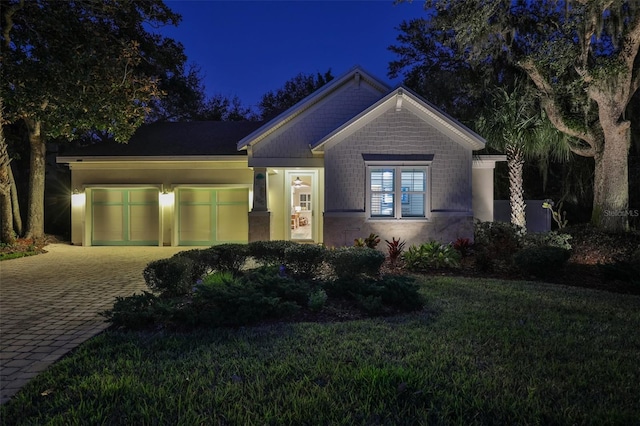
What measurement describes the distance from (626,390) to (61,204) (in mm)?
22270

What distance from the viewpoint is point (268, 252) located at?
8.00 m

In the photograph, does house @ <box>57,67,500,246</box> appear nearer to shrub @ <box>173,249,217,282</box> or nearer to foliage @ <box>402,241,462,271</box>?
foliage @ <box>402,241,462,271</box>

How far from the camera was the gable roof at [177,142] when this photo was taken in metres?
15.2

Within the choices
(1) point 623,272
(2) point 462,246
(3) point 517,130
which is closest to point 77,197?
(2) point 462,246

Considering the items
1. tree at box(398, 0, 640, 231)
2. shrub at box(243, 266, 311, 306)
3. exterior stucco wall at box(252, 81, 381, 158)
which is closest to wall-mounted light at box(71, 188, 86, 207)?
exterior stucco wall at box(252, 81, 381, 158)

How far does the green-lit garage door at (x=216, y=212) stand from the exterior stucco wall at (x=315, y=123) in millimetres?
3161

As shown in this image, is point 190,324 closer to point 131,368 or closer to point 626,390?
point 131,368

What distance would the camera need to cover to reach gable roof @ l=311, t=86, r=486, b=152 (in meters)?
11.4

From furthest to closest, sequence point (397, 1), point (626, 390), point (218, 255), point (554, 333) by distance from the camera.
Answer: point (397, 1)
point (218, 255)
point (554, 333)
point (626, 390)

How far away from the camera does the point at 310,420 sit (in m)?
2.90

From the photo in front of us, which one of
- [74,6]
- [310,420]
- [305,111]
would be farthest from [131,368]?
[74,6]

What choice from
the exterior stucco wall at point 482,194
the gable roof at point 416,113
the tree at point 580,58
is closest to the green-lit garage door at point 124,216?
the gable roof at point 416,113

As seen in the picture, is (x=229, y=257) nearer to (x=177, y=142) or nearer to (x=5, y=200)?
(x=177, y=142)

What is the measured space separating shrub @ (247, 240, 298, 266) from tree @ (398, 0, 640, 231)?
927cm
